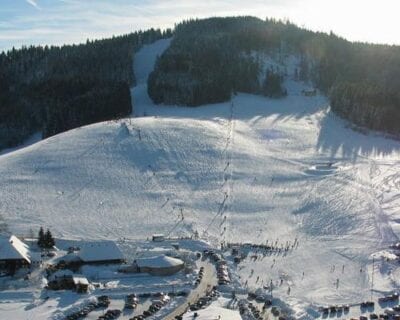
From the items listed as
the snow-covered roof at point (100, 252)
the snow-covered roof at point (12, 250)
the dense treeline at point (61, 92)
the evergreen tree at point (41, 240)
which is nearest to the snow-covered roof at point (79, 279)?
the snow-covered roof at point (100, 252)

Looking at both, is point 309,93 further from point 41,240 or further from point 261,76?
point 41,240

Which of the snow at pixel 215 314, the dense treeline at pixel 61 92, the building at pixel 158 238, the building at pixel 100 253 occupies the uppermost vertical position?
the dense treeline at pixel 61 92

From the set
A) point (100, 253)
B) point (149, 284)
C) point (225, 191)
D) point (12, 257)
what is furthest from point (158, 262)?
point (225, 191)

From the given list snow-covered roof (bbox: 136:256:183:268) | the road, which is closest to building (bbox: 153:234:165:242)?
the road

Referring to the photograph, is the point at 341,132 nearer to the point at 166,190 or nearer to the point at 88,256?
the point at 166,190

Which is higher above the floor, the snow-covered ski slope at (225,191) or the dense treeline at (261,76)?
the dense treeline at (261,76)

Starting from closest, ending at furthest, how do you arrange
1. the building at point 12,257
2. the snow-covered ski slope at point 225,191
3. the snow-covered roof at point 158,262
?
the building at point 12,257 → the snow-covered roof at point 158,262 → the snow-covered ski slope at point 225,191

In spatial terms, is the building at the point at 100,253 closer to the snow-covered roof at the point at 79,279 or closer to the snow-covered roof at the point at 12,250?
the snow-covered roof at the point at 79,279
